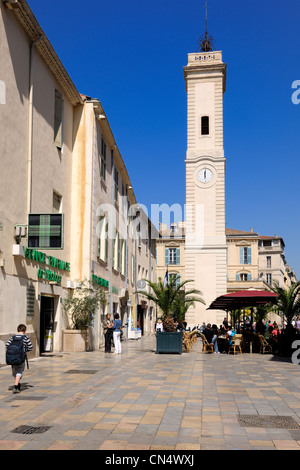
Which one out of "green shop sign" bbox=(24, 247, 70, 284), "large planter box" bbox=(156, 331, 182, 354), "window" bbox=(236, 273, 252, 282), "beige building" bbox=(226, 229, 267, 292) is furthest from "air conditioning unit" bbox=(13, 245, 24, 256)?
"window" bbox=(236, 273, 252, 282)

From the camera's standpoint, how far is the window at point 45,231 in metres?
15.1

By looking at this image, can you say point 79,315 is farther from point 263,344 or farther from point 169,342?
point 263,344

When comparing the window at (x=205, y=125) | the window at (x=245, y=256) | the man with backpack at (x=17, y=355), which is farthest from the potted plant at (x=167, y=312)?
the window at (x=245, y=256)

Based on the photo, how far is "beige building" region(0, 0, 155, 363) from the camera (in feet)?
47.5

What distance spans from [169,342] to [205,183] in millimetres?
24028

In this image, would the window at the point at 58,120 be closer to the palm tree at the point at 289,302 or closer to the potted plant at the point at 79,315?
the potted plant at the point at 79,315

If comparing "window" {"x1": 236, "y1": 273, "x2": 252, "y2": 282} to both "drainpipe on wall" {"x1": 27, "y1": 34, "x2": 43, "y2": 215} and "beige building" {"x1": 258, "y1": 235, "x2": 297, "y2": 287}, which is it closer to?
"beige building" {"x1": 258, "y1": 235, "x2": 297, "y2": 287}

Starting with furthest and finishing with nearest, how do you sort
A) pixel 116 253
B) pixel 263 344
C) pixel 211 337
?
pixel 116 253 → pixel 211 337 → pixel 263 344

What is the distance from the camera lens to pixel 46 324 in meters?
18.8

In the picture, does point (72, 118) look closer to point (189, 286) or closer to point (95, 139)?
point (95, 139)

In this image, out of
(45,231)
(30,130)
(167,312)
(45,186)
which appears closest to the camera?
(45,231)

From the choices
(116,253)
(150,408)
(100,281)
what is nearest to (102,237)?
(100,281)

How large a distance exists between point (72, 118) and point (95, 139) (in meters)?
1.33
